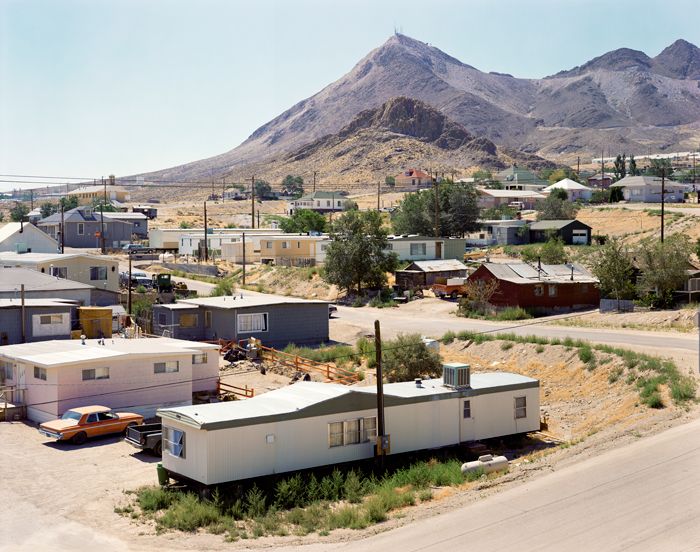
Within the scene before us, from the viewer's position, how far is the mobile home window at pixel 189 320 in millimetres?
50156

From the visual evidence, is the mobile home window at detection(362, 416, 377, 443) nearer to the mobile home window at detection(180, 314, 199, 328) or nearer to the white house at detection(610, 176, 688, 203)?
the mobile home window at detection(180, 314, 199, 328)

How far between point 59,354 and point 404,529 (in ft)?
61.4

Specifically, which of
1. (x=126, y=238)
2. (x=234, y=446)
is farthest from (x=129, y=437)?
(x=126, y=238)

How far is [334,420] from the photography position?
27594 mm

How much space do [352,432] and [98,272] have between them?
1607 inches

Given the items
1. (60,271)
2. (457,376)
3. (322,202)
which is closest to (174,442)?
(457,376)

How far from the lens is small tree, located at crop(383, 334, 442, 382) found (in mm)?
39344

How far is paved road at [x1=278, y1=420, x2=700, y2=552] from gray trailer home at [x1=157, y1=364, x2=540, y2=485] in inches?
190

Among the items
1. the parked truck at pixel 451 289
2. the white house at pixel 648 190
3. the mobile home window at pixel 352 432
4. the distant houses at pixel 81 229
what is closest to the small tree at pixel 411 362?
the mobile home window at pixel 352 432

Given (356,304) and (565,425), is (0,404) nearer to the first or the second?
(565,425)

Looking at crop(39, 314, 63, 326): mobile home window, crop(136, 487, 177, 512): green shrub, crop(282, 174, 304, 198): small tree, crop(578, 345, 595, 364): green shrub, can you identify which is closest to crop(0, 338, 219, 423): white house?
crop(39, 314, 63, 326): mobile home window

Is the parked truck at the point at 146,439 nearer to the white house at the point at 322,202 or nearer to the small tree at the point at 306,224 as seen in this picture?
the small tree at the point at 306,224

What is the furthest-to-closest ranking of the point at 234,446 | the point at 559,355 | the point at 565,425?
the point at 559,355 → the point at 565,425 → the point at 234,446

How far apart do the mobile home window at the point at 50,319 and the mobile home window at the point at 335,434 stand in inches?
919
